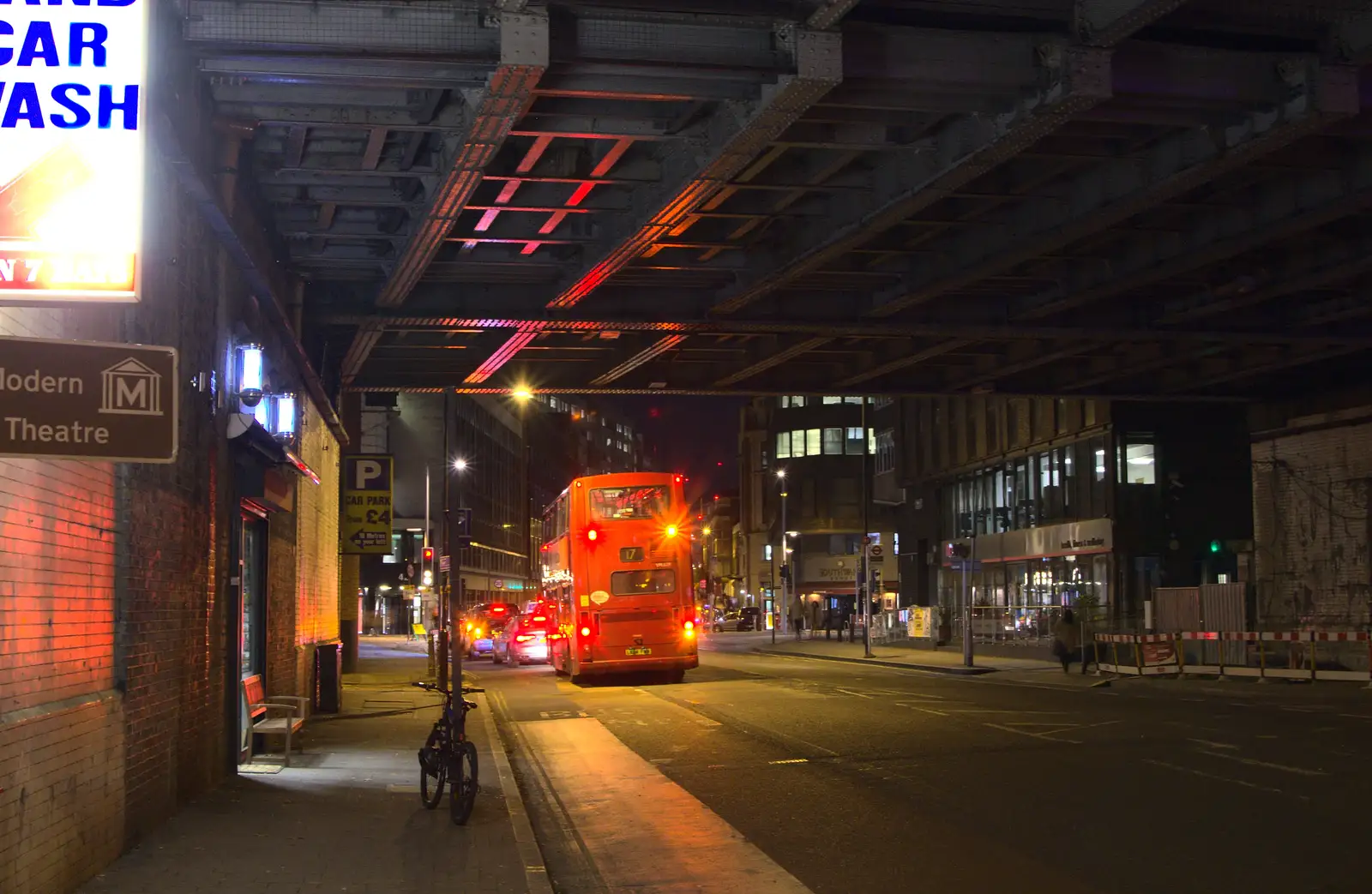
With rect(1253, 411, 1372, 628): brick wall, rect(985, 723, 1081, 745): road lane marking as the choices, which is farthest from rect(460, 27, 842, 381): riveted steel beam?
rect(1253, 411, 1372, 628): brick wall

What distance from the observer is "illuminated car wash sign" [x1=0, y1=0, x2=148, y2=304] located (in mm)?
6801

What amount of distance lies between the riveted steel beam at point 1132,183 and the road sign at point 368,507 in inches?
456

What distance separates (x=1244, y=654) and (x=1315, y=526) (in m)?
5.53

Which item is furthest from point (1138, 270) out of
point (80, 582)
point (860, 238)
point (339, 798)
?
point (80, 582)

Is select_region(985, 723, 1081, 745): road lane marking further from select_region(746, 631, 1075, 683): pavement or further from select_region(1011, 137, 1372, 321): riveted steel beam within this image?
select_region(746, 631, 1075, 683): pavement

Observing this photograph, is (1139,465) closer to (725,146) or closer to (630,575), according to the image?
(630,575)

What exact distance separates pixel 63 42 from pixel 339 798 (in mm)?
7712

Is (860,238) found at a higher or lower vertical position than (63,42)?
higher

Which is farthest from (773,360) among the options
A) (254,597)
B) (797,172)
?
(254,597)

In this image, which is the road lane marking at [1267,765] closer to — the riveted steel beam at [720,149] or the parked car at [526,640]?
the riveted steel beam at [720,149]

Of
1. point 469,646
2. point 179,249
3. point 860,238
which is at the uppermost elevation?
point 860,238

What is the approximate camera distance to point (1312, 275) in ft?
69.2

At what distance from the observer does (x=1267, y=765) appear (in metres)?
14.5

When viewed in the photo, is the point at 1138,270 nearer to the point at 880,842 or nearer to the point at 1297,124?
the point at 1297,124
